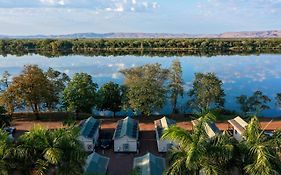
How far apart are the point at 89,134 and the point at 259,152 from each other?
22341mm

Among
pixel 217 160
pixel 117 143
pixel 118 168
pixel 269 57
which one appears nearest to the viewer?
pixel 217 160

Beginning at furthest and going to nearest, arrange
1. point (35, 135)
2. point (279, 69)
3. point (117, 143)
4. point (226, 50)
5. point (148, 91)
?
point (226, 50)
point (279, 69)
point (148, 91)
point (117, 143)
point (35, 135)

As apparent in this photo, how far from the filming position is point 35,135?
16484mm

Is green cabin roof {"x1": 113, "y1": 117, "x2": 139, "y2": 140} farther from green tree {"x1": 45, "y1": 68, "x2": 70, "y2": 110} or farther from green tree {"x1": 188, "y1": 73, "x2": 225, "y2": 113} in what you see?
green tree {"x1": 45, "y1": 68, "x2": 70, "y2": 110}

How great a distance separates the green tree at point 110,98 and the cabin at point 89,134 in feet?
25.9

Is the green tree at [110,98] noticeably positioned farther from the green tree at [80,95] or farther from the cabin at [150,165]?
the cabin at [150,165]

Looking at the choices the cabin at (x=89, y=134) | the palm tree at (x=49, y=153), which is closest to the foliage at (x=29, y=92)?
the cabin at (x=89, y=134)

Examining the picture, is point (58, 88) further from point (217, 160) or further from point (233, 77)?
point (233, 77)

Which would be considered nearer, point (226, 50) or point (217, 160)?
point (217, 160)

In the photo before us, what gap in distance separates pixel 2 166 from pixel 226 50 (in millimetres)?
136496

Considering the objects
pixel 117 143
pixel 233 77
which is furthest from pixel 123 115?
pixel 233 77

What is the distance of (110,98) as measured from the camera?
4628 cm

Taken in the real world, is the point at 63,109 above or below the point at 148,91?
below

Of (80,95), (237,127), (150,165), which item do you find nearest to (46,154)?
(150,165)
